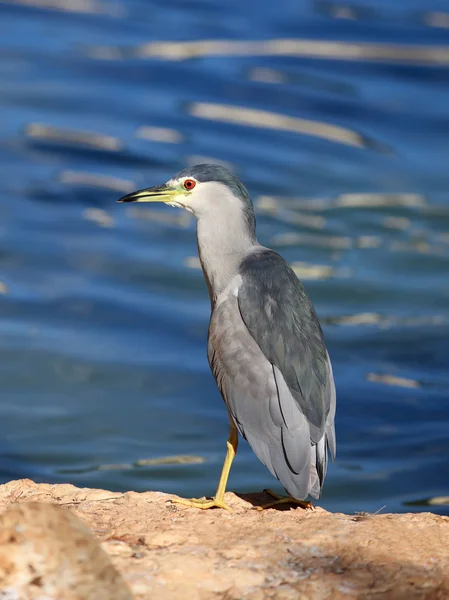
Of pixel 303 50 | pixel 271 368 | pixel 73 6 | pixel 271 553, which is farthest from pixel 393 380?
pixel 73 6

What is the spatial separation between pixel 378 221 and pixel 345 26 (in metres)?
9.00

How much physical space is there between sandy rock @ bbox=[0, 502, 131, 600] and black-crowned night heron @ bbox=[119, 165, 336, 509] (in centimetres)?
167

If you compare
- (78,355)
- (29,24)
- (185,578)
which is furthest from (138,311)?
(29,24)

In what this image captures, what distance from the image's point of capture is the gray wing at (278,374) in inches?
218

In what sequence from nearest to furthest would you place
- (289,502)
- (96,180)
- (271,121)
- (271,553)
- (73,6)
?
1. (271,553)
2. (289,502)
3. (96,180)
4. (271,121)
5. (73,6)

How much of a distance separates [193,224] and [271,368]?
927 centimetres

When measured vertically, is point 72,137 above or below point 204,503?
above

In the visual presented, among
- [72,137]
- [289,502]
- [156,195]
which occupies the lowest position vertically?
[289,502]

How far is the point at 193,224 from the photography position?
584 inches

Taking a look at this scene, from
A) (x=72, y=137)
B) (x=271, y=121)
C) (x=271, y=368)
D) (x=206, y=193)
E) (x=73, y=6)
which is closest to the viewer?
(x=271, y=368)

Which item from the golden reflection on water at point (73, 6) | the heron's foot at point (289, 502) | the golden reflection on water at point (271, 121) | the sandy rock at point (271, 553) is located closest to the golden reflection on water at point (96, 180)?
the golden reflection on water at point (271, 121)

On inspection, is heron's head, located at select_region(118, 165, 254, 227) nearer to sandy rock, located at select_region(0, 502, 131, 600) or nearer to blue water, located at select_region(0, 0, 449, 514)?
sandy rock, located at select_region(0, 502, 131, 600)

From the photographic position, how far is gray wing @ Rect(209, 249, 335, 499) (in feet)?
18.2

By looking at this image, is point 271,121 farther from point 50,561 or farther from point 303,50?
point 50,561
